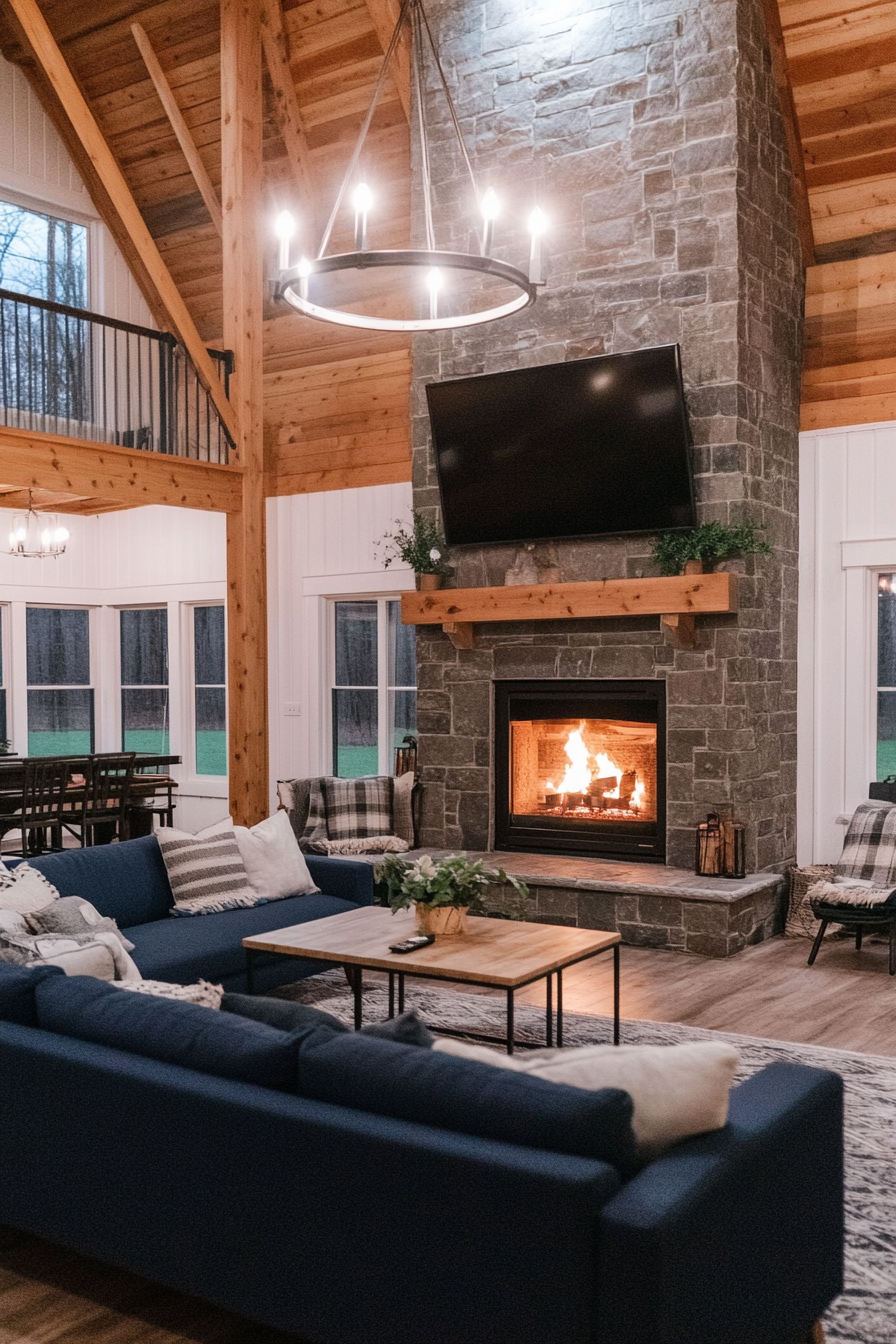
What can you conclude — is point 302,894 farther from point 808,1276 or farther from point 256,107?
point 256,107

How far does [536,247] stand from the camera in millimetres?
4141

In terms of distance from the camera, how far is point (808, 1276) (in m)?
2.56

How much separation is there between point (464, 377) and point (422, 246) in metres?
0.98

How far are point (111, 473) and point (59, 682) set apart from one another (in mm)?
4232

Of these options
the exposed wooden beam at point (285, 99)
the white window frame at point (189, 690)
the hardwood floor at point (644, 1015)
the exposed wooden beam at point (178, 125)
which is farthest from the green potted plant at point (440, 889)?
the white window frame at point (189, 690)

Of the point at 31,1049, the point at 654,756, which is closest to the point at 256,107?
the point at 654,756

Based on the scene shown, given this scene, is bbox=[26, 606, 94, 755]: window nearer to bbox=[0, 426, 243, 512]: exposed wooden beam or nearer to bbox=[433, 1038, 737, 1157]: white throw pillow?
Result: bbox=[0, 426, 243, 512]: exposed wooden beam

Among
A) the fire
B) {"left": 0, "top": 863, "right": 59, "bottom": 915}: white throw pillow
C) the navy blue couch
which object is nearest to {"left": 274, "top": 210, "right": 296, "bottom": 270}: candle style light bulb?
{"left": 0, "top": 863, "right": 59, "bottom": 915}: white throw pillow

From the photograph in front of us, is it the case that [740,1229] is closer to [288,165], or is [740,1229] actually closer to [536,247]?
[536,247]

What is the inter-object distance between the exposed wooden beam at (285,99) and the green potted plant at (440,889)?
18.8 feet

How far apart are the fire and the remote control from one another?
280cm

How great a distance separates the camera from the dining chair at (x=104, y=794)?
8.09 meters

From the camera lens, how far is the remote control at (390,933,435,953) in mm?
4336

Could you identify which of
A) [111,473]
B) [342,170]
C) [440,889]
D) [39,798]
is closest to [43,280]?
[342,170]
